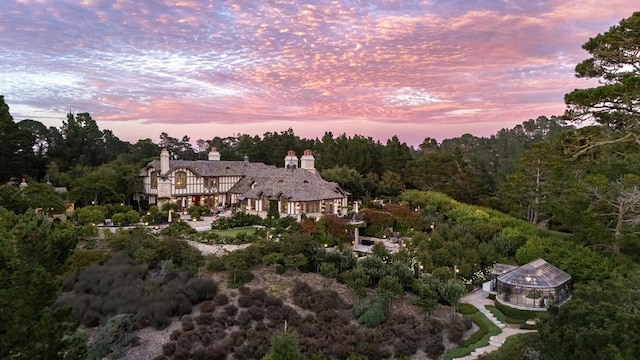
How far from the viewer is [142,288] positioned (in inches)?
821

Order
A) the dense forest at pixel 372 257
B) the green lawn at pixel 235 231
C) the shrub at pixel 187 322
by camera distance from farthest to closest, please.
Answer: the green lawn at pixel 235 231
the shrub at pixel 187 322
the dense forest at pixel 372 257

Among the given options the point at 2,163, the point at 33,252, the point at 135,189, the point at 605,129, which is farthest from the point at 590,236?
the point at 2,163

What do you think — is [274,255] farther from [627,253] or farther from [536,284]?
[627,253]

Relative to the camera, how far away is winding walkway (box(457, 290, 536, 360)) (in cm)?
1700

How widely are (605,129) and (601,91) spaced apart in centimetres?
102

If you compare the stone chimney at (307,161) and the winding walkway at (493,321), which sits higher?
the stone chimney at (307,161)

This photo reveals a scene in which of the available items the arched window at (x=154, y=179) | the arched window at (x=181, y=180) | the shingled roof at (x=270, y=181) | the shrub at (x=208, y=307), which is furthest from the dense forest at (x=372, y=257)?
Result: the shingled roof at (x=270, y=181)

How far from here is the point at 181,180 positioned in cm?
3875

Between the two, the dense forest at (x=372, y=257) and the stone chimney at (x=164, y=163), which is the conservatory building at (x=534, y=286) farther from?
the stone chimney at (x=164, y=163)

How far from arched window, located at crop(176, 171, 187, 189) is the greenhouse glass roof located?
2704 cm

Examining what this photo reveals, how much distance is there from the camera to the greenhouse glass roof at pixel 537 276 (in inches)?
866

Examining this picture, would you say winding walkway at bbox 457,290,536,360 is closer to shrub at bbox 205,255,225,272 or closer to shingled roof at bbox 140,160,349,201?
shrub at bbox 205,255,225,272

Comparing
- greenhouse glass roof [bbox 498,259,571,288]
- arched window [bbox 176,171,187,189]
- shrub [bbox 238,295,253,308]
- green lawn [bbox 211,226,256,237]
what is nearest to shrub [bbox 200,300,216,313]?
shrub [bbox 238,295,253,308]

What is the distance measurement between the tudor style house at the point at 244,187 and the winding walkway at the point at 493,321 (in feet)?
44.3
